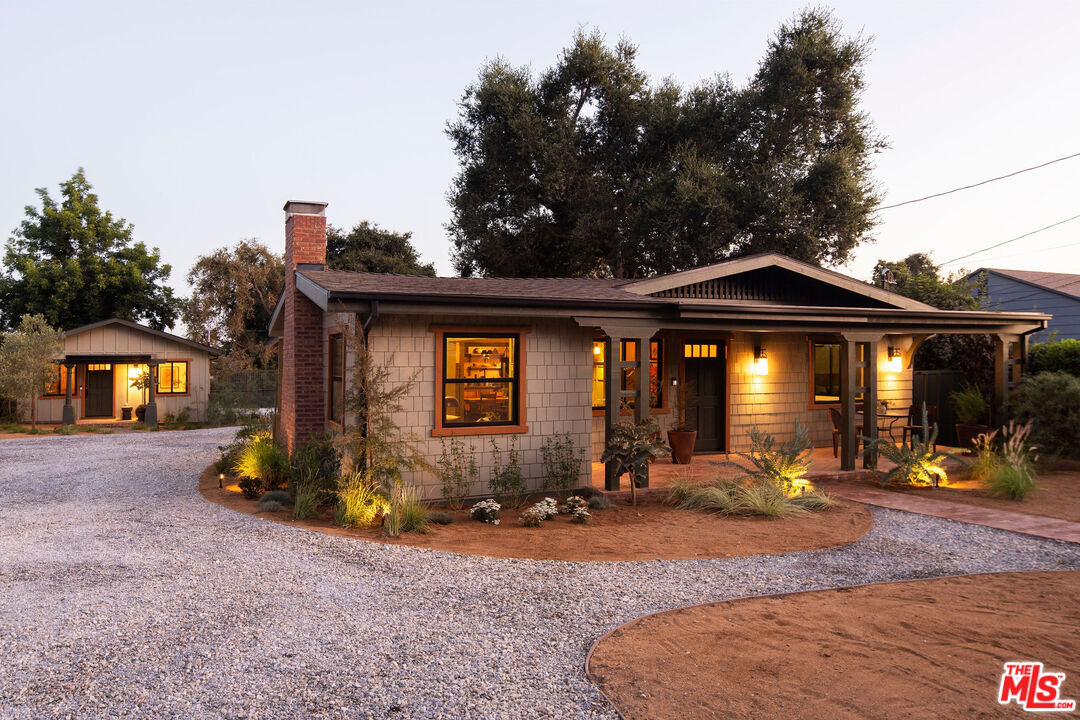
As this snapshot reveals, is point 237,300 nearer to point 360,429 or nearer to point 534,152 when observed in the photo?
point 534,152

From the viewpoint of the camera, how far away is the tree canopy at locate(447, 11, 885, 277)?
64.4ft

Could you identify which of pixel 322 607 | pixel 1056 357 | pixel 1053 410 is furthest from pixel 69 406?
pixel 1056 357

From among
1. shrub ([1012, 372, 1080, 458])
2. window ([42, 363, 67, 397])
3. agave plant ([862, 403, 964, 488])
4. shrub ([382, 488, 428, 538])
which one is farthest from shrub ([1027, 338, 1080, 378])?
window ([42, 363, 67, 397])

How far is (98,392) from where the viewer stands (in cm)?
2267

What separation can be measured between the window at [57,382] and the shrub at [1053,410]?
24442 millimetres

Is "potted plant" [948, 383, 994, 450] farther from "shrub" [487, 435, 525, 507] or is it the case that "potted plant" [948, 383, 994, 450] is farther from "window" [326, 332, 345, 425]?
"window" [326, 332, 345, 425]

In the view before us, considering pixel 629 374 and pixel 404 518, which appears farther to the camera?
pixel 629 374

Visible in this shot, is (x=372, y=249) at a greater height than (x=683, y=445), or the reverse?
(x=372, y=249)

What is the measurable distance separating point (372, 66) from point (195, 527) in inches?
611

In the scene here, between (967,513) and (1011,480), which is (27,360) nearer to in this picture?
(967,513)

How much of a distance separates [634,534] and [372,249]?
28087 millimetres

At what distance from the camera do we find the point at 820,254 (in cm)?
2022

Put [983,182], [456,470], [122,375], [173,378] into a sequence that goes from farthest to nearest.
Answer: [173,378] < [122,375] < [983,182] < [456,470]

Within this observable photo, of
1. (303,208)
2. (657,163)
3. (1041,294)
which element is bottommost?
(303,208)
